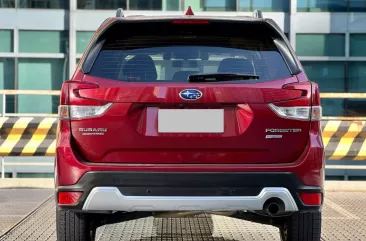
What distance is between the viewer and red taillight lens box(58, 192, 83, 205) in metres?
4.23

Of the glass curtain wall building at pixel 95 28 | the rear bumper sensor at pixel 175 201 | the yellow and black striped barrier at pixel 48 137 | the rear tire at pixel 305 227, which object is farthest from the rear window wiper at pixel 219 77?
the glass curtain wall building at pixel 95 28

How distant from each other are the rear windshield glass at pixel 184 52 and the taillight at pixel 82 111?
0.23 metres

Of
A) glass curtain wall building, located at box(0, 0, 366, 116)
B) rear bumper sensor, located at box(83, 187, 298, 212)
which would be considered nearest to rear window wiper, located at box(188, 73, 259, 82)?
rear bumper sensor, located at box(83, 187, 298, 212)

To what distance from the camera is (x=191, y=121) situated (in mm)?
4207

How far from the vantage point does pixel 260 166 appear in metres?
4.20

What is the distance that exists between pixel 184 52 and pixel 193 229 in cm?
279

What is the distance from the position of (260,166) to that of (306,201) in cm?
37

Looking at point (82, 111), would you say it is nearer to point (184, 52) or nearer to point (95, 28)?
point (184, 52)

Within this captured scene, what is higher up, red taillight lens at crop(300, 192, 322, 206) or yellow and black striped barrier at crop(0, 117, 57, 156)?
red taillight lens at crop(300, 192, 322, 206)

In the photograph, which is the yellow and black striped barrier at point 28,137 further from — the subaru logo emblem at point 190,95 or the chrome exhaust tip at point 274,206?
the chrome exhaust tip at point 274,206

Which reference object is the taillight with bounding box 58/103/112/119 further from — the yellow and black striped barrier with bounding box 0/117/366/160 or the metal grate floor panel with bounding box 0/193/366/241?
the yellow and black striped barrier with bounding box 0/117/366/160

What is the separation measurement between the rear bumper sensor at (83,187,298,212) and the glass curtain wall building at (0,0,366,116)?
16691 mm

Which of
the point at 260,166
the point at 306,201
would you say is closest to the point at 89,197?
the point at 260,166

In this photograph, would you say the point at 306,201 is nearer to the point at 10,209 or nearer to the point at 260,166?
the point at 260,166
